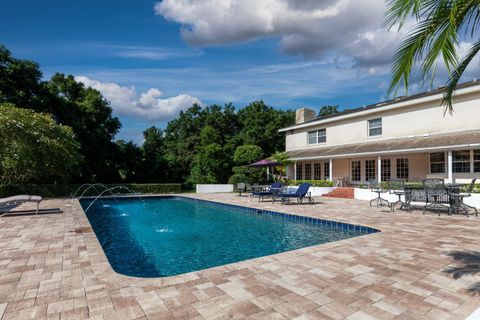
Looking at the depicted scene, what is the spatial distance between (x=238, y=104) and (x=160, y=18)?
87.3 feet

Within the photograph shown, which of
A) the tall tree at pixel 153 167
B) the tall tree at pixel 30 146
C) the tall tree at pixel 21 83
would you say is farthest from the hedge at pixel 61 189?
the tall tree at pixel 153 167

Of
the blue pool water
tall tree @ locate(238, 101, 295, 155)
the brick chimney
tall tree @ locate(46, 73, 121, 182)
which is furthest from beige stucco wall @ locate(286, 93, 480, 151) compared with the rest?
tall tree @ locate(46, 73, 121, 182)

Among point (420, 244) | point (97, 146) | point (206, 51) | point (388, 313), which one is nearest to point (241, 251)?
point (420, 244)

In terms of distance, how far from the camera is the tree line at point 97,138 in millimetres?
16531

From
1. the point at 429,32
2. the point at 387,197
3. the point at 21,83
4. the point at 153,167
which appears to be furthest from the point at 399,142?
the point at 21,83

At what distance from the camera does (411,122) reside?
18625 mm

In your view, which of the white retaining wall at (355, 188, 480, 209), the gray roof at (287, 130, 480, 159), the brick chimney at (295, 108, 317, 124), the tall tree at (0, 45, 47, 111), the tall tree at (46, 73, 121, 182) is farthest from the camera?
the brick chimney at (295, 108, 317, 124)

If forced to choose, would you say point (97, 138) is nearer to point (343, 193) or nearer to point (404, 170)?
point (343, 193)

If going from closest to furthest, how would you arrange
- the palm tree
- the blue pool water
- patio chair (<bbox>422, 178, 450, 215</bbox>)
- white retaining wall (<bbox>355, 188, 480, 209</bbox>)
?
the palm tree < the blue pool water < patio chair (<bbox>422, 178, 450, 215</bbox>) < white retaining wall (<bbox>355, 188, 480, 209</bbox>)

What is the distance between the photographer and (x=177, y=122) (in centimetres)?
4172

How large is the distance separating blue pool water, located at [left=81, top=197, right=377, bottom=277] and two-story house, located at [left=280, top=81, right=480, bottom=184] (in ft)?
26.1

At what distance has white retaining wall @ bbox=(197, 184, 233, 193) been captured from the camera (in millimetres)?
25203

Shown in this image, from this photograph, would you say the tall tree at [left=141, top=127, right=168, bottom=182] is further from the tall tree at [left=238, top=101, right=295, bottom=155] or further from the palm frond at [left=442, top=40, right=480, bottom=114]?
the palm frond at [left=442, top=40, right=480, bottom=114]

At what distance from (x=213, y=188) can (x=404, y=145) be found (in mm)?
15095
